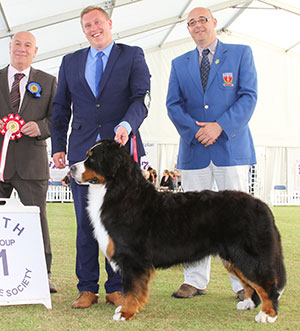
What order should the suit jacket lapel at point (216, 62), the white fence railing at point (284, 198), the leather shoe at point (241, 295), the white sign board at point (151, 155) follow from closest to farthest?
the leather shoe at point (241, 295) < the suit jacket lapel at point (216, 62) < the white sign board at point (151, 155) < the white fence railing at point (284, 198)

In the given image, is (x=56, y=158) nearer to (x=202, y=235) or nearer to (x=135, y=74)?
(x=135, y=74)

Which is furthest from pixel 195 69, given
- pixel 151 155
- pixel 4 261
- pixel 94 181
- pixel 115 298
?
pixel 151 155

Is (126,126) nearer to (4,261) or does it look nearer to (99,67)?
(99,67)

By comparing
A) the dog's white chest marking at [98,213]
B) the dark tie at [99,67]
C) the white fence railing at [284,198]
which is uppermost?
the dark tie at [99,67]

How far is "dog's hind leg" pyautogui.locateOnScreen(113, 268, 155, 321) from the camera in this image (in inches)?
111

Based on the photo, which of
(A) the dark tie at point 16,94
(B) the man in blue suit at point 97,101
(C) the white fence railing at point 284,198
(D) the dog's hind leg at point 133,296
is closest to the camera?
(D) the dog's hind leg at point 133,296

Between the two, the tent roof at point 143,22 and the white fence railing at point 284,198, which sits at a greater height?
the tent roof at point 143,22

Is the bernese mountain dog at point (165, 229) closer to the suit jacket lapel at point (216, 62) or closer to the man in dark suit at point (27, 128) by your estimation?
the man in dark suit at point (27, 128)

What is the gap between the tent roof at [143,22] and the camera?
10.8 meters

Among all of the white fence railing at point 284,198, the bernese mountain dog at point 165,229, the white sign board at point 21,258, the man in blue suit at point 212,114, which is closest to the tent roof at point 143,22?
the white fence railing at point 284,198

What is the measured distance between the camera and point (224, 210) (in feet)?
9.43

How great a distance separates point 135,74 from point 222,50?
87cm

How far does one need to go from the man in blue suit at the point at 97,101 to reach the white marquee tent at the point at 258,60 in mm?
11117

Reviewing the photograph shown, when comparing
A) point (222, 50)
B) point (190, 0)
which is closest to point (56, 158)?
point (222, 50)
